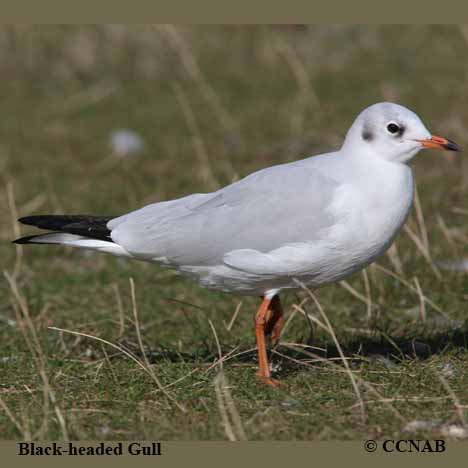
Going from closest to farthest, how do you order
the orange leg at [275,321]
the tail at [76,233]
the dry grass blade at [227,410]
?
the dry grass blade at [227,410]
the tail at [76,233]
the orange leg at [275,321]

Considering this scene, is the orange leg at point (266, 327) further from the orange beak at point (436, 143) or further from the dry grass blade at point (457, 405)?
the orange beak at point (436, 143)

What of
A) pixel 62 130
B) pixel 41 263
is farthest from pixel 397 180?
pixel 62 130

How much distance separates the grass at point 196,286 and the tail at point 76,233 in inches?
11.8

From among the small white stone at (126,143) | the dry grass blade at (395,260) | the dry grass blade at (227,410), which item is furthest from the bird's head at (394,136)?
the small white stone at (126,143)

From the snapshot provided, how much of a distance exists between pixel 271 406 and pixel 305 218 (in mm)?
822

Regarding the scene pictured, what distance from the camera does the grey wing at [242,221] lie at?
484cm

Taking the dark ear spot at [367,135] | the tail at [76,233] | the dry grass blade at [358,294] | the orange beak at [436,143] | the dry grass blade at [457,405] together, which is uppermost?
the dark ear spot at [367,135]

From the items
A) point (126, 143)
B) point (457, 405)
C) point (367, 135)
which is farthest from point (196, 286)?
point (126, 143)

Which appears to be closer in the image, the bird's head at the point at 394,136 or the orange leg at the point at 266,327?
the bird's head at the point at 394,136

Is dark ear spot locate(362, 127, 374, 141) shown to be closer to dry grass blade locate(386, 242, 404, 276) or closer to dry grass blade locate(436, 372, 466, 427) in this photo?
dry grass blade locate(436, 372, 466, 427)

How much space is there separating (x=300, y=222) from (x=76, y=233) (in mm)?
1126

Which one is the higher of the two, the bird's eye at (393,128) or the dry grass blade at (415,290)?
the bird's eye at (393,128)

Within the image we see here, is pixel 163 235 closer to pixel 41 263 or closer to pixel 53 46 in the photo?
pixel 41 263

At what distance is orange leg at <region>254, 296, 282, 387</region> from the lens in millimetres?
5012
